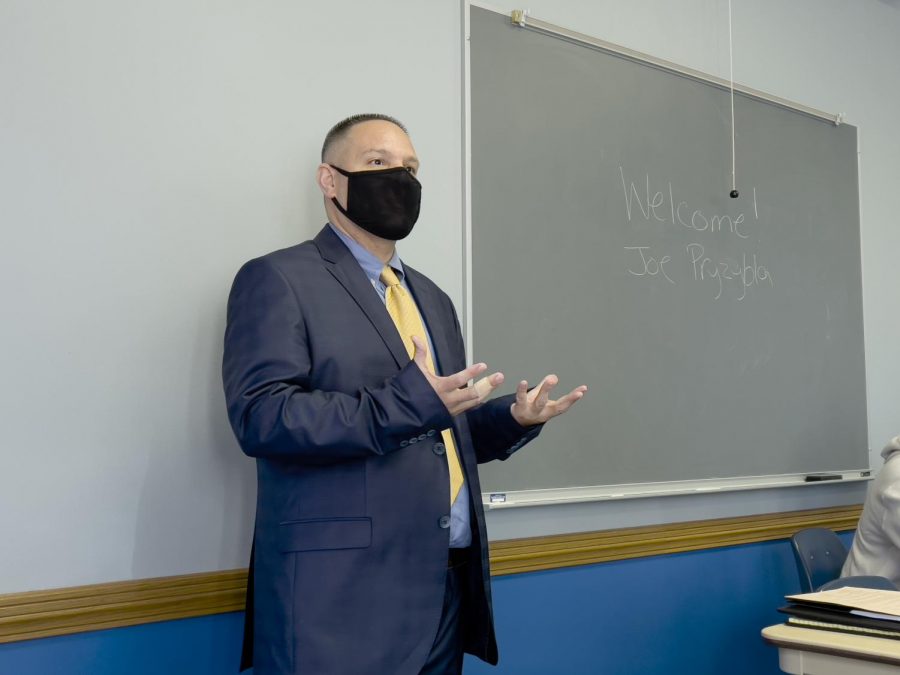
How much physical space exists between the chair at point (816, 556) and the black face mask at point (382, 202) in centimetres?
162

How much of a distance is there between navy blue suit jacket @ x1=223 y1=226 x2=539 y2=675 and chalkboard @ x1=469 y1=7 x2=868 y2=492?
2.86 ft

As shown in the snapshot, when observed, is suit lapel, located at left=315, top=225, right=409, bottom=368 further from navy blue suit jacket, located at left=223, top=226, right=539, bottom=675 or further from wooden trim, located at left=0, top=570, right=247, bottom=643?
wooden trim, located at left=0, top=570, right=247, bottom=643

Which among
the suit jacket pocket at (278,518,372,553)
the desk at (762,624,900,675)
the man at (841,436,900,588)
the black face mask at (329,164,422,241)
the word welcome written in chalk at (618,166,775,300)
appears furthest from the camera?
the word welcome written in chalk at (618,166,775,300)

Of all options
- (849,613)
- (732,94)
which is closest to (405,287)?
(849,613)

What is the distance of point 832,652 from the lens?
1672 mm

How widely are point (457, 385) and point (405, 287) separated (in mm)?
556

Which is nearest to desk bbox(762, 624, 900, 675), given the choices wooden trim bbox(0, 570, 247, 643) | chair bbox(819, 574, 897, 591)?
chair bbox(819, 574, 897, 591)

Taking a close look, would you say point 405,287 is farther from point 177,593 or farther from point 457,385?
point 177,593

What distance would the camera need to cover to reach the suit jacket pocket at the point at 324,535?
1719 mm

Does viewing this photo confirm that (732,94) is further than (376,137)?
Yes

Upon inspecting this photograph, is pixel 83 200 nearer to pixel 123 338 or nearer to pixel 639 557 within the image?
pixel 123 338

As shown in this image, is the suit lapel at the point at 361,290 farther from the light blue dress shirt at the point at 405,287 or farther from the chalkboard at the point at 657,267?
the chalkboard at the point at 657,267

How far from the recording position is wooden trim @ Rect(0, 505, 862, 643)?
1.90 m

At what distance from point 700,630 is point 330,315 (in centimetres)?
211
